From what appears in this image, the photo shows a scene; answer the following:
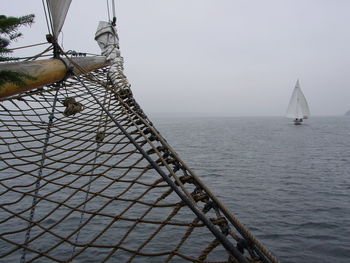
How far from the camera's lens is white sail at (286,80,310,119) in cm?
6638

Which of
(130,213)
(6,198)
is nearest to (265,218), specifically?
(130,213)

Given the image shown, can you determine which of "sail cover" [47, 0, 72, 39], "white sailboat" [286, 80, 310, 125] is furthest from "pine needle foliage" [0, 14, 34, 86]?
"white sailboat" [286, 80, 310, 125]

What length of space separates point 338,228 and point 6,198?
1231cm

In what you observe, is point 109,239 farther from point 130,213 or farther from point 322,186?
point 322,186

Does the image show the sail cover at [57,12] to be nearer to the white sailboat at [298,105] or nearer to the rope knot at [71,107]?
the rope knot at [71,107]

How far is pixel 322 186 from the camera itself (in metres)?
15.1

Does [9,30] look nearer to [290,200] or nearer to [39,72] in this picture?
[39,72]

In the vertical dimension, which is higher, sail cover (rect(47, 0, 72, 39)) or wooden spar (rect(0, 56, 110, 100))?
sail cover (rect(47, 0, 72, 39))

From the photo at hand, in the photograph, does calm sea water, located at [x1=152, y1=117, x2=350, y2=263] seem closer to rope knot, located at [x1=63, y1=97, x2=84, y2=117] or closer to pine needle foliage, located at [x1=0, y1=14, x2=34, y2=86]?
rope knot, located at [x1=63, y1=97, x2=84, y2=117]

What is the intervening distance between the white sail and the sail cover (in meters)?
68.2

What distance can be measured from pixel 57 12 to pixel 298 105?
70877mm

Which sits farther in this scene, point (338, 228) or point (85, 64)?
point (338, 228)

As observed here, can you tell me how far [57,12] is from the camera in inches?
141

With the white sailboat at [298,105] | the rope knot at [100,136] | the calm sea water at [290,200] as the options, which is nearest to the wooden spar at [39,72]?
the rope knot at [100,136]
